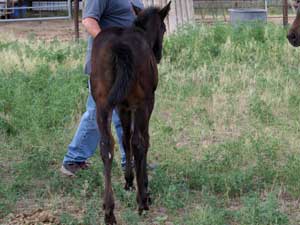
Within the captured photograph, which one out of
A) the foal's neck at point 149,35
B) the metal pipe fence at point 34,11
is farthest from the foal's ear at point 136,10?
the metal pipe fence at point 34,11

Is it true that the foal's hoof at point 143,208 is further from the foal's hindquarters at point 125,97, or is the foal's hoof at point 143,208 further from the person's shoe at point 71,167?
the person's shoe at point 71,167

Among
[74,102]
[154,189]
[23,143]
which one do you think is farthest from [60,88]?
[154,189]

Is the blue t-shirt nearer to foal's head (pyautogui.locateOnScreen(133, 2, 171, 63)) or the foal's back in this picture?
foal's head (pyautogui.locateOnScreen(133, 2, 171, 63))

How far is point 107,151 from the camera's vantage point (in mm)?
4980

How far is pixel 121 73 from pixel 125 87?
111mm

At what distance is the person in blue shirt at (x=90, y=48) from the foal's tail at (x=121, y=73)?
0.44 metres

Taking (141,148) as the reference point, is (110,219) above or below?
below

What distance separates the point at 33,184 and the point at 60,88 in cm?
287

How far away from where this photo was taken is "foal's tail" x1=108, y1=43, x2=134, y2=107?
4840 mm

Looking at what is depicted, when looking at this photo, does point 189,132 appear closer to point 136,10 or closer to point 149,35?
point 136,10

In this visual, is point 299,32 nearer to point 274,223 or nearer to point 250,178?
point 250,178

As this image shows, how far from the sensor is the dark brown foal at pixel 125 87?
4.90m

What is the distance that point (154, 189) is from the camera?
5.71 m

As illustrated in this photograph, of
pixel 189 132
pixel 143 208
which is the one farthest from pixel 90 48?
pixel 189 132
